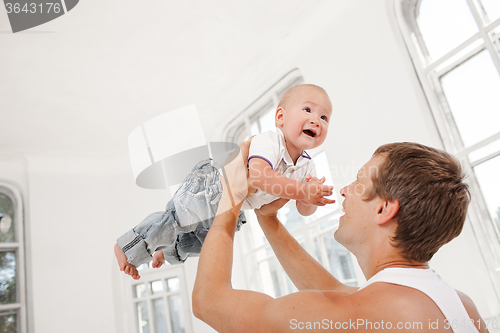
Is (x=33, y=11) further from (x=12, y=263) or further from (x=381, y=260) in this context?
(x=381, y=260)

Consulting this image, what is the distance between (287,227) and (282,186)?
227 cm

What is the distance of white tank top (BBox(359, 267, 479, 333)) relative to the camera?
693mm

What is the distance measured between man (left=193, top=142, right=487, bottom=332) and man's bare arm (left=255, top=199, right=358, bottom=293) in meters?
0.04

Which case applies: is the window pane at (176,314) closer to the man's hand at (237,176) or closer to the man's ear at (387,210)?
the man's hand at (237,176)

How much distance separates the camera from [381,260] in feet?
2.76

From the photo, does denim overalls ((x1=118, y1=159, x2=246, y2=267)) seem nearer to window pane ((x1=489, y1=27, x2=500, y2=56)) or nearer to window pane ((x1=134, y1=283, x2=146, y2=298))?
window pane ((x1=489, y1=27, x2=500, y2=56))

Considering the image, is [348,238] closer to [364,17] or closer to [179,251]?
[179,251]

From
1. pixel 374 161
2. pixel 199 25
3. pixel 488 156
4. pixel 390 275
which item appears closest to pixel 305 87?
pixel 374 161

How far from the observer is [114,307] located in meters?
3.36

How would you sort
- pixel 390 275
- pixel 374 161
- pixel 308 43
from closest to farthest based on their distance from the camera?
pixel 390 275 < pixel 374 161 < pixel 308 43

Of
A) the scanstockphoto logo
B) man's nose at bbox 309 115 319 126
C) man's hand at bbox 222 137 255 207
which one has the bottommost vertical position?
man's hand at bbox 222 137 255 207

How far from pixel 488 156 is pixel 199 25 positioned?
6.48 ft

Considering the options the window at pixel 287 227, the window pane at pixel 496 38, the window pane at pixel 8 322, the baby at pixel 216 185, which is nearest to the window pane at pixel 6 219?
the window pane at pixel 8 322

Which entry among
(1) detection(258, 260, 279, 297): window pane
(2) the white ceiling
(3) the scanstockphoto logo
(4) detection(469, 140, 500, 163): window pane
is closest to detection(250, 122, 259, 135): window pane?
(2) the white ceiling
